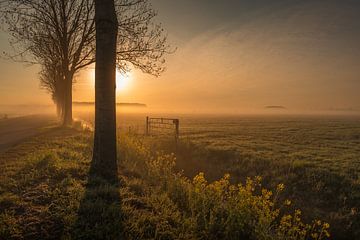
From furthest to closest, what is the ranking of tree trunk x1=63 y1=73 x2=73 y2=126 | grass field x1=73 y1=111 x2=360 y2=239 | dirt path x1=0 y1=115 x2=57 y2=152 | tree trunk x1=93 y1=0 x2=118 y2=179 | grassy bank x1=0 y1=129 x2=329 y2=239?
tree trunk x1=63 y1=73 x2=73 y2=126
dirt path x1=0 y1=115 x2=57 y2=152
grass field x1=73 y1=111 x2=360 y2=239
tree trunk x1=93 y1=0 x2=118 y2=179
grassy bank x1=0 y1=129 x2=329 y2=239

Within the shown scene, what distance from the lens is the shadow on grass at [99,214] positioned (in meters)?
4.95

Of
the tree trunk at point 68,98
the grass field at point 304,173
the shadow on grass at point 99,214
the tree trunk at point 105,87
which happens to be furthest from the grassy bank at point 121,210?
the tree trunk at point 68,98

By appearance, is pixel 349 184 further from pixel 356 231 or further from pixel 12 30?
pixel 12 30

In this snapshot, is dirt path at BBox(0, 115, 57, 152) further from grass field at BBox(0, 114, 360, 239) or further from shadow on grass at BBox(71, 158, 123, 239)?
shadow on grass at BBox(71, 158, 123, 239)

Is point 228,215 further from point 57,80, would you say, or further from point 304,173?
point 57,80

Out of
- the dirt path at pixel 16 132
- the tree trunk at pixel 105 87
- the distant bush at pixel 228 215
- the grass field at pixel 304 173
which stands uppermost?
the tree trunk at pixel 105 87

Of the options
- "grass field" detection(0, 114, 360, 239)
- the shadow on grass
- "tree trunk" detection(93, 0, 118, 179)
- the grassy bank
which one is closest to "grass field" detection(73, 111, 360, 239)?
"grass field" detection(0, 114, 360, 239)

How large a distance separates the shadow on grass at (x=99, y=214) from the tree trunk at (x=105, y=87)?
1.07 meters

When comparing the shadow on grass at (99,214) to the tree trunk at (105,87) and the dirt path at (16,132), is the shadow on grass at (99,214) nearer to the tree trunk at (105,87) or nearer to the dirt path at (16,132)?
the tree trunk at (105,87)

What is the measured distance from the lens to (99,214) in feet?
18.6

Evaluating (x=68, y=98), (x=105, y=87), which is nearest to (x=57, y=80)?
(x=68, y=98)

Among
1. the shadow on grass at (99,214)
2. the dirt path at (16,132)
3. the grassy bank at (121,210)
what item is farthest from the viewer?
the dirt path at (16,132)

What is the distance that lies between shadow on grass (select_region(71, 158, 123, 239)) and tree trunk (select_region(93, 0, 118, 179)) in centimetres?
107

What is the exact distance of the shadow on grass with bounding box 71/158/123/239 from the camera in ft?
16.2
